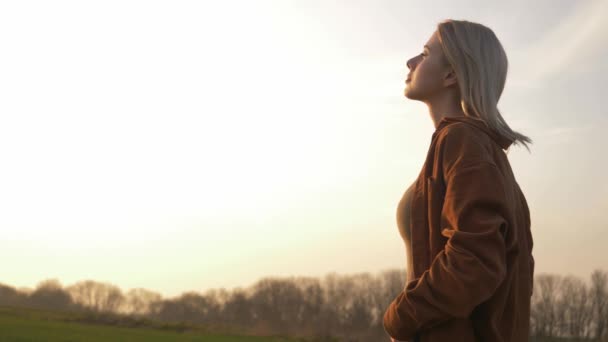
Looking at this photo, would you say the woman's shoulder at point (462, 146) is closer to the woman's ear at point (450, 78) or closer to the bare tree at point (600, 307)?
the woman's ear at point (450, 78)

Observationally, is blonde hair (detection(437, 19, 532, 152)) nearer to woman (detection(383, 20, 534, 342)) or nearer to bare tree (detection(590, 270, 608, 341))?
woman (detection(383, 20, 534, 342))

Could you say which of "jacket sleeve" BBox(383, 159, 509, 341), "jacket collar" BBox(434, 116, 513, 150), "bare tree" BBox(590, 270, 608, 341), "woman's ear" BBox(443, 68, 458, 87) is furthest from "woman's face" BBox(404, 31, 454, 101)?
"bare tree" BBox(590, 270, 608, 341)

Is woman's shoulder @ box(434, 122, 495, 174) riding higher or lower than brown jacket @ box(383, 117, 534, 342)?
higher

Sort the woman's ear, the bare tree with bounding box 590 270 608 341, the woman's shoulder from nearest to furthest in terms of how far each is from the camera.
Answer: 1. the woman's shoulder
2. the woman's ear
3. the bare tree with bounding box 590 270 608 341

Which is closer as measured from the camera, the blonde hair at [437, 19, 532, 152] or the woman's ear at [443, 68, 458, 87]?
the blonde hair at [437, 19, 532, 152]

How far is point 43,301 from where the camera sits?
5916 cm

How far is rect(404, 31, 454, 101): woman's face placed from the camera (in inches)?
84.9

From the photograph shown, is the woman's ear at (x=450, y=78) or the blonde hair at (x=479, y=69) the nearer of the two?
the blonde hair at (x=479, y=69)

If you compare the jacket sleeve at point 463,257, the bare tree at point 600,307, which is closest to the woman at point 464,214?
the jacket sleeve at point 463,257

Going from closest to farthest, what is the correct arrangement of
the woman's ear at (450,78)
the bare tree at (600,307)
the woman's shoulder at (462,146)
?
the woman's shoulder at (462,146), the woman's ear at (450,78), the bare tree at (600,307)

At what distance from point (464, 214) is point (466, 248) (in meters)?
0.11

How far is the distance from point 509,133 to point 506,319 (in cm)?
61

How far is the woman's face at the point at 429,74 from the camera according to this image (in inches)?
84.9

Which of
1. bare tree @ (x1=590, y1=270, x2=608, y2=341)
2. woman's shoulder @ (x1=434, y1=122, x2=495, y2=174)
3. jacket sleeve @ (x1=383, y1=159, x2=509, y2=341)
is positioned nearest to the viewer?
jacket sleeve @ (x1=383, y1=159, x2=509, y2=341)
